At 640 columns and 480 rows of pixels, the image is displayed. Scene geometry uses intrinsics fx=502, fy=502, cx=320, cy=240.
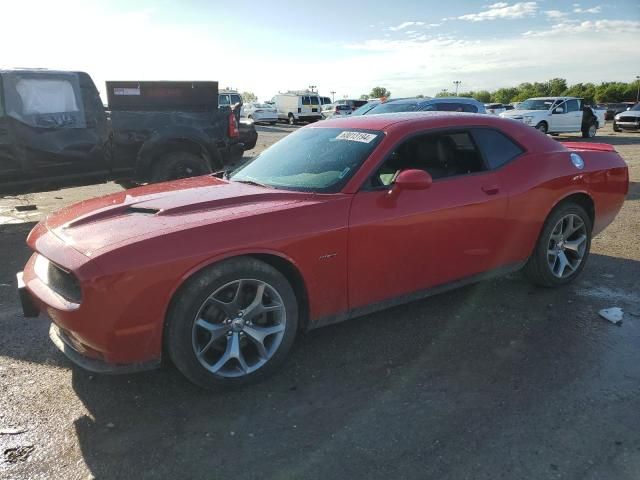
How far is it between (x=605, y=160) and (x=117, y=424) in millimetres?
4475

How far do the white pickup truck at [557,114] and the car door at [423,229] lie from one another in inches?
697

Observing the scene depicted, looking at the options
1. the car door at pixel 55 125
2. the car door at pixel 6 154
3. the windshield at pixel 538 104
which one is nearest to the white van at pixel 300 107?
the windshield at pixel 538 104

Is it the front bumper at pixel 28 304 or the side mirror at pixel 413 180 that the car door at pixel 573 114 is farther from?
the front bumper at pixel 28 304

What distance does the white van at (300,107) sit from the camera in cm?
3362

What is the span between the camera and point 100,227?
2.91 meters

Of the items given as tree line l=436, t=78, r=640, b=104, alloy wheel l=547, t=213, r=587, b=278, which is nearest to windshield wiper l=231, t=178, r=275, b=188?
alloy wheel l=547, t=213, r=587, b=278

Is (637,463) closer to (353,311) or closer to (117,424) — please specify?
(353,311)

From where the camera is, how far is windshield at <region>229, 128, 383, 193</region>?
130 inches

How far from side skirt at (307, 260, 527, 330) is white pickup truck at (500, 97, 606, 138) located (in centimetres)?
1761

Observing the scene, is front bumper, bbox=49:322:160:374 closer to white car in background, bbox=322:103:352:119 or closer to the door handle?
the door handle

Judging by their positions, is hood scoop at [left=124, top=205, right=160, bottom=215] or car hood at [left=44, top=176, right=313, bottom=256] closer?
car hood at [left=44, top=176, right=313, bottom=256]

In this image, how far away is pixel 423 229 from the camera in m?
3.36

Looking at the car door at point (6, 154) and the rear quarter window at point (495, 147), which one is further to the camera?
the car door at point (6, 154)

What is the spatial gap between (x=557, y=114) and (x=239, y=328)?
20.7 m
